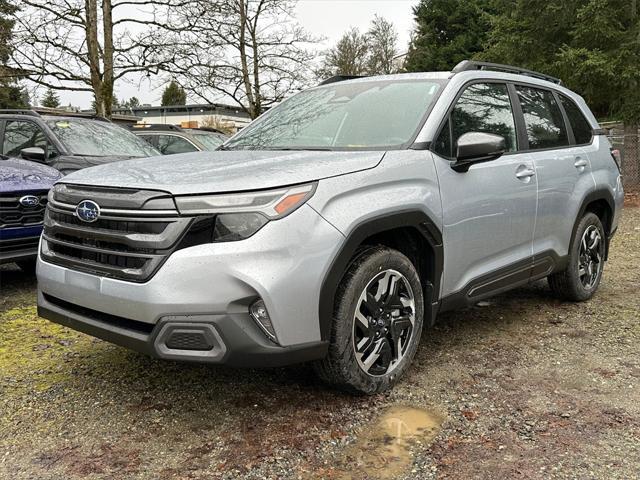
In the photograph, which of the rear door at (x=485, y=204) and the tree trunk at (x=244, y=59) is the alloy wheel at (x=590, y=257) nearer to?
the rear door at (x=485, y=204)

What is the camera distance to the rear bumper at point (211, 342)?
2459mm

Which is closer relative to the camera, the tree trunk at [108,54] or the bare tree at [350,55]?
the tree trunk at [108,54]

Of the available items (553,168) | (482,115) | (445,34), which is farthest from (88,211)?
(445,34)

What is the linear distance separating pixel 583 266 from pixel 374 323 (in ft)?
8.77

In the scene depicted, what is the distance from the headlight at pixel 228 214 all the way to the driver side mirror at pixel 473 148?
125cm

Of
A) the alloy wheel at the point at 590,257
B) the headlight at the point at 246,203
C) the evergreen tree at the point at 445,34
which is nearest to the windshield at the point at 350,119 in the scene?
the headlight at the point at 246,203

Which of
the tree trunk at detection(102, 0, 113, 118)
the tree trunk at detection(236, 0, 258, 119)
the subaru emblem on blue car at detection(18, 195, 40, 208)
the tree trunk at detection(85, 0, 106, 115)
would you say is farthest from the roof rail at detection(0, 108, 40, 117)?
the tree trunk at detection(236, 0, 258, 119)

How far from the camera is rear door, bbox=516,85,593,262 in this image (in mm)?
4125

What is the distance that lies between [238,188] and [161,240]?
0.39 metres

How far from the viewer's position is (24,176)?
5203 mm

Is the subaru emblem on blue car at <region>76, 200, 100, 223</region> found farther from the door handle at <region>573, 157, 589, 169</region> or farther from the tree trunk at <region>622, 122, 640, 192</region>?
the tree trunk at <region>622, 122, 640, 192</region>

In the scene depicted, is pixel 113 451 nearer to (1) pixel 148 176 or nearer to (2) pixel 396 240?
(1) pixel 148 176

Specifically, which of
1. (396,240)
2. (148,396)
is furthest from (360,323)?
(148,396)

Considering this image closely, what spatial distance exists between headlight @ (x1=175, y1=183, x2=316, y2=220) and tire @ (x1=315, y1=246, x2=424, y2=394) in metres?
0.51
